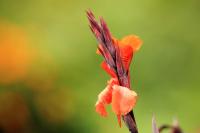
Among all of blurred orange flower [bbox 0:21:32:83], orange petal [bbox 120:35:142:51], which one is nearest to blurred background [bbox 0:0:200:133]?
blurred orange flower [bbox 0:21:32:83]

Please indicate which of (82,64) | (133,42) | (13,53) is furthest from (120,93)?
(13,53)

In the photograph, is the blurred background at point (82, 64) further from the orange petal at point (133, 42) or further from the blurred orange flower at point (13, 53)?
the orange petal at point (133, 42)

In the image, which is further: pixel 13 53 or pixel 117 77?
pixel 13 53

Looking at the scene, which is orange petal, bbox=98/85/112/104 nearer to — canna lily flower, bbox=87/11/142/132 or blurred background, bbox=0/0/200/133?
canna lily flower, bbox=87/11/142/132

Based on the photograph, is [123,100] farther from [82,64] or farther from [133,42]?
[82,64]

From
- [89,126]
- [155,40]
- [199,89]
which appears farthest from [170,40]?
[89,126]

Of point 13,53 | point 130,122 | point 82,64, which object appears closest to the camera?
point 130,122

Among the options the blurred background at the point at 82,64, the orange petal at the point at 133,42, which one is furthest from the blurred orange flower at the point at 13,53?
the orange petal at the point at 133,42
